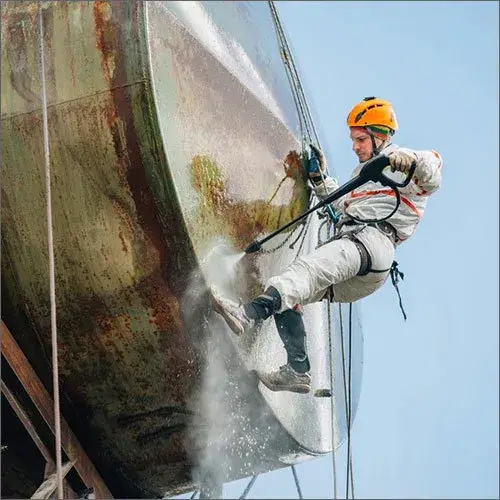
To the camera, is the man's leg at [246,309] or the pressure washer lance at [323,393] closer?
the man's leg at [246,309]

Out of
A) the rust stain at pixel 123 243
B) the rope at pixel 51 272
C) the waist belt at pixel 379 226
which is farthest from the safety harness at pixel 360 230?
the rope at pixel 51 272

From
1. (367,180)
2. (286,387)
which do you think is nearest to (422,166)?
(367,180)

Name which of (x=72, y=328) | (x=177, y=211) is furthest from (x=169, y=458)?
(x=177, y=211)

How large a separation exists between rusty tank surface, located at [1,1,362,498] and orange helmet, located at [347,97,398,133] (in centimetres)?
48

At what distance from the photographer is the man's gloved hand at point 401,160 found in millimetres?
7629

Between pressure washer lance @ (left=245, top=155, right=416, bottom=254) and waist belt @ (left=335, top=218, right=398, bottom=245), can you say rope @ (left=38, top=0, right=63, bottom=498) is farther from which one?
waist belt @ (left=335, top=218, right=398, bottom=245)

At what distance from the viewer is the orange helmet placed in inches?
324

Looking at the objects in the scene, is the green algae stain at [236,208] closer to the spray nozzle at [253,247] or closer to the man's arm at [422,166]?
the spray nozzle at [253,247]

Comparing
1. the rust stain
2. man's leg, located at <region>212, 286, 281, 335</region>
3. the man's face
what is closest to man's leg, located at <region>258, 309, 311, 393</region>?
man's leg, located at <region>212, 286, 281, 335</region>

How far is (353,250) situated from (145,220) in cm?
130

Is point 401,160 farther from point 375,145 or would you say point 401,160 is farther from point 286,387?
point 286,387

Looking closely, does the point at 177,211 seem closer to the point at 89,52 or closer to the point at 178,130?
the point at 178,130

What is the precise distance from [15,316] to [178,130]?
1.50 m

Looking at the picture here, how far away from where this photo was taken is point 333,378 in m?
9.10
